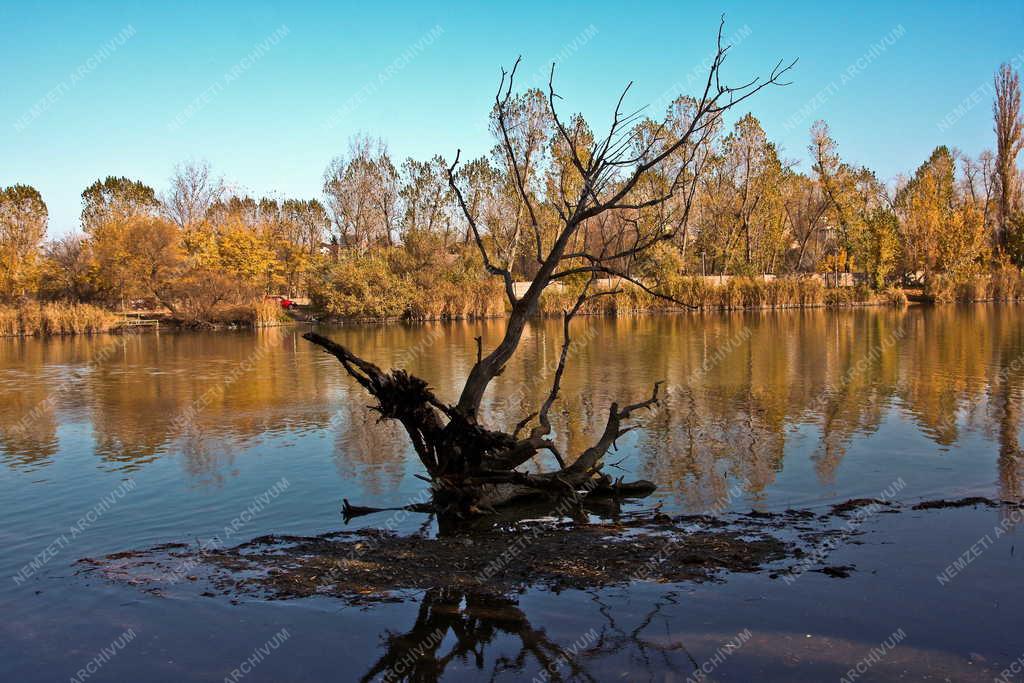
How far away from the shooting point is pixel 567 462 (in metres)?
10.3

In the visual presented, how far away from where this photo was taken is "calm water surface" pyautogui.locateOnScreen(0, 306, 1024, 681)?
5.07 m

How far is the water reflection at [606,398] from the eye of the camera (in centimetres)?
1076

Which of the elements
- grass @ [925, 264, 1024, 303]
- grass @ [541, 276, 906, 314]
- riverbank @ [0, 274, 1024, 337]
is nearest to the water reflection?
riverbank @ [0, 274, 1024, 337]

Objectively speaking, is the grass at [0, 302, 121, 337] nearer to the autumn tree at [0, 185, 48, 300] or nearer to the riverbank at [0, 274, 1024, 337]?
the riverbank at [0, 274, 1024, 337]

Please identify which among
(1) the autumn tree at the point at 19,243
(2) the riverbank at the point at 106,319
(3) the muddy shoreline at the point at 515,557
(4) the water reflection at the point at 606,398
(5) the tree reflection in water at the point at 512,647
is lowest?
(5) the tree reflection in water at the point at 512,647

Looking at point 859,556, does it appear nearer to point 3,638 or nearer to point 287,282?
point 3,638

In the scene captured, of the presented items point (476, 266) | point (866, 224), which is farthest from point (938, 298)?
point (476, 266)

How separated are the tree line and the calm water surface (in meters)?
22.6

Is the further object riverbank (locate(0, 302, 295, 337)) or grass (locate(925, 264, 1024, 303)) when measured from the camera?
grass (locate(925, 264, 1024, 303))

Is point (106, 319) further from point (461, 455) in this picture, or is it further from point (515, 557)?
point (515, 557)

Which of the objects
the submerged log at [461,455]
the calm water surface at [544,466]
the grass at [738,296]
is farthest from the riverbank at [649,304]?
the submerged log at [461,455]

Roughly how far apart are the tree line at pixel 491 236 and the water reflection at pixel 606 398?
53.6 feet

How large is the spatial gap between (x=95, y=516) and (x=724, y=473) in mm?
7074

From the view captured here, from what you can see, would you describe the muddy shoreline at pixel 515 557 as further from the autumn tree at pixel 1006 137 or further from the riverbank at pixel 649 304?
the autumn tree at pixel 1006 137
